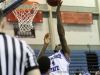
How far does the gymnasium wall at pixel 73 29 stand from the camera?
14625 mm

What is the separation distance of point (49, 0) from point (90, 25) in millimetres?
11338

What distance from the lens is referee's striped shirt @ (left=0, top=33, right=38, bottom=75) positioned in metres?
1.64

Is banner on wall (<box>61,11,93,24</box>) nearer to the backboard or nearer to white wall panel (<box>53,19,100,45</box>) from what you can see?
white wall panel (<box>53,19,100,45</box>)

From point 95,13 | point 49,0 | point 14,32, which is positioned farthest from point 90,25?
point 49,0

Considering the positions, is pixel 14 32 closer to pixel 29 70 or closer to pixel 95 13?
pixel 95 13

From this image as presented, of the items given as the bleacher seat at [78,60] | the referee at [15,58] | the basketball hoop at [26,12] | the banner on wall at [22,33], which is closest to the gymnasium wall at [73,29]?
the banner on wall at [22,33]

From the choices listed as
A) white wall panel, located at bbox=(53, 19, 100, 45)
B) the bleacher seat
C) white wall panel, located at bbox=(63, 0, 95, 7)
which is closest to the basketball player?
the bleacher seat

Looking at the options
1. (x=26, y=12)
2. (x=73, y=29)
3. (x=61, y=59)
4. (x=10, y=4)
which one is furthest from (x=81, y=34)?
(x=61, y=59)

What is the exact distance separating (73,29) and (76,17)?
79 centimetres

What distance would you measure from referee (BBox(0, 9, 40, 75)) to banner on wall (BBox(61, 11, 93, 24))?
45.2ft

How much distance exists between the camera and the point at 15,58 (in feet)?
5.44

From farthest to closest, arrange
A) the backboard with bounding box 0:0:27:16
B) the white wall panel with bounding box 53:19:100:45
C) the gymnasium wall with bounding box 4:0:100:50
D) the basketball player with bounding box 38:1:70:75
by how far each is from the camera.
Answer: the white wall panel with bounding box 53:19:100:45 < the gymnasium wall with bounding box 4:0:100:50 < the backboard with bounding box 0:0:27:16 < the basketball player with bounding box 38:1:70:75

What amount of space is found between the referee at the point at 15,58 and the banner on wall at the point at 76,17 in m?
13.8

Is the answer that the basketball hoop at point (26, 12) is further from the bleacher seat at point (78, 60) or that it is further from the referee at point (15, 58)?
the referee at point (15, 58)
